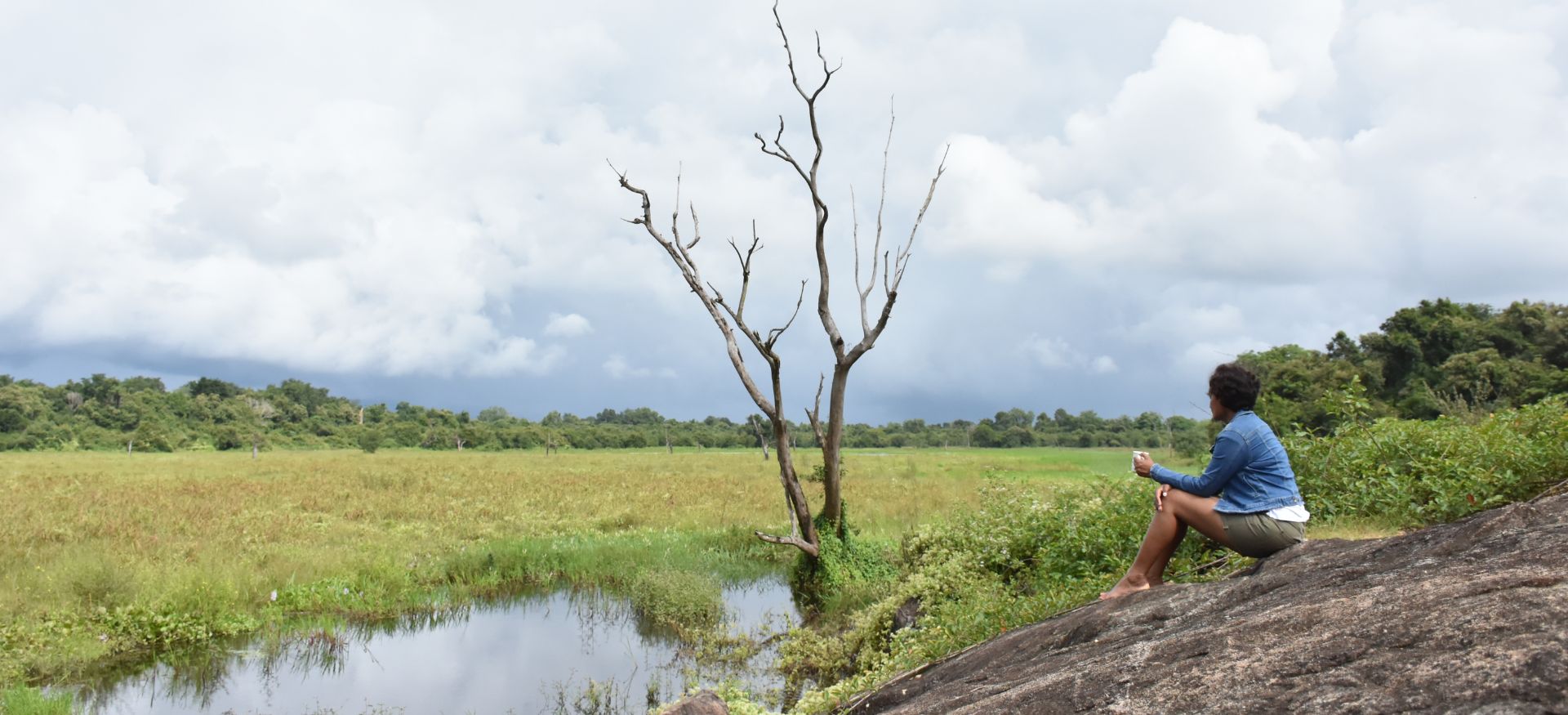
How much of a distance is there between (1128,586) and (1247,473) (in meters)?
1.03

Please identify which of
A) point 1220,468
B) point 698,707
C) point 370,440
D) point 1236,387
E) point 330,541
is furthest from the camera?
point 370,440

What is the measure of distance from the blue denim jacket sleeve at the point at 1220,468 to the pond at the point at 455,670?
19.3 ft

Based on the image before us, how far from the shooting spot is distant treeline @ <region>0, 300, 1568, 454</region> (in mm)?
35000

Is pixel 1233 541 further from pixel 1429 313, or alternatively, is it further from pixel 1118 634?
pixel 1429 313

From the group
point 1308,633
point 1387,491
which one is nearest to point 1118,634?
point 1308,633

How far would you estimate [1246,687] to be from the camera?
3154mm

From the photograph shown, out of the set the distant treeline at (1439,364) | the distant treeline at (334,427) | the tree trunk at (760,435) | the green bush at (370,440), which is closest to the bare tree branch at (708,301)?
the tree trunk at (760,435)

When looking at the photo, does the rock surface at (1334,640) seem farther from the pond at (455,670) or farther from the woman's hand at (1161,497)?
the pond at (455,670)

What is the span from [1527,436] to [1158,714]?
8.18 metres

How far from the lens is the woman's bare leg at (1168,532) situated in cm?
585

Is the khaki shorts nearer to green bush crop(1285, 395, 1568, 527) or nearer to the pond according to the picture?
green bush crop(1285, 395, 1568, 527)

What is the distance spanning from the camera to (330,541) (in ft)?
60.4

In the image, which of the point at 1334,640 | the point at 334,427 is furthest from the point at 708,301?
the point at 334,427

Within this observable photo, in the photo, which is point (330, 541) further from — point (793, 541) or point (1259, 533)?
point (1259, 533)
